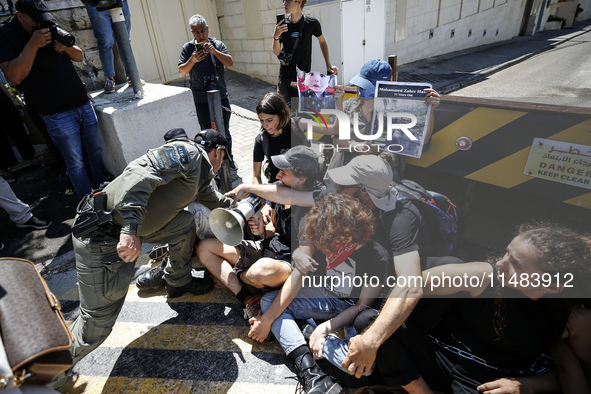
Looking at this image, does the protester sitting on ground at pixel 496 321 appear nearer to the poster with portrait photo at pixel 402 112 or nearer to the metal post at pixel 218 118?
the poster with portrait photo at pixel 402 112

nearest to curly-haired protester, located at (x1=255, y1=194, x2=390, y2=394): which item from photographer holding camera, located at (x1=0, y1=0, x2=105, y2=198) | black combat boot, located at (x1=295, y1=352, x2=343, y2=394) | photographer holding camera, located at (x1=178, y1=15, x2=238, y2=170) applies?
black combat boot, located at (x1=295, y1=352, x2=343, y2=394)

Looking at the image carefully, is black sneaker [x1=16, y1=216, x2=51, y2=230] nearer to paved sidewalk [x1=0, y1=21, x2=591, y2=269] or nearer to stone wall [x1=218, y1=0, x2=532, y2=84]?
paved sidewalk [x1=0, y1=21, x2=591, y2=269]

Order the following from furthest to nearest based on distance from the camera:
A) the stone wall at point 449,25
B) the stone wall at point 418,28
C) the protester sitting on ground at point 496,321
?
the stone wall at point 449,25
the stone wall at point 418,28
the protester sitting on ground at point 496,321

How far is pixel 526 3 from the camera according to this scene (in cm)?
2058

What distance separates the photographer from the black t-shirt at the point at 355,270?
2.25 meters

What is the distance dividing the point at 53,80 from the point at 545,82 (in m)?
12.2

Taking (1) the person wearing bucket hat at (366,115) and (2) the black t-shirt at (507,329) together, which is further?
(1) the person wearing bucket hat at (366,115)

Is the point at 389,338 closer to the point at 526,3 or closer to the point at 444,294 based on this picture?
the point at 444,294

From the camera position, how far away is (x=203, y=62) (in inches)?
190

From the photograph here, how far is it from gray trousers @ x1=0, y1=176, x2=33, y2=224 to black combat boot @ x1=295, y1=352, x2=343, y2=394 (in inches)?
157

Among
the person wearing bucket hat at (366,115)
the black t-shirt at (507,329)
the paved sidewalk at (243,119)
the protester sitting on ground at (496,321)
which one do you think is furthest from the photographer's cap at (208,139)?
the black t-shirt at (507,329)

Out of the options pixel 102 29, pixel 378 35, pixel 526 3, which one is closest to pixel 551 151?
pixel 102 29

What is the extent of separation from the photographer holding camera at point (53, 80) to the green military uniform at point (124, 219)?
2293 millimetres

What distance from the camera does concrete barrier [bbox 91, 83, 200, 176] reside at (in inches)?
173
